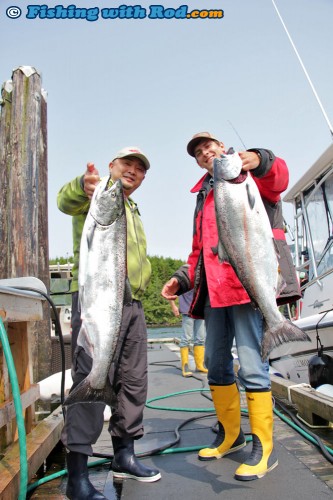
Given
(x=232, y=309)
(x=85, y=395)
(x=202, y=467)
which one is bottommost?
(x=202, y=467)

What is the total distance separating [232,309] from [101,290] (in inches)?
45.6

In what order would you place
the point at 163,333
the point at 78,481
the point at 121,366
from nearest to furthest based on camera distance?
the point at 78,481 < the point at 121,366 < the point at 163,333

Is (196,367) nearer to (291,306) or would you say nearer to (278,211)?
(291,306)

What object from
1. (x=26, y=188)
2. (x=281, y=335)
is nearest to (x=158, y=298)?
(x=26, y=188)

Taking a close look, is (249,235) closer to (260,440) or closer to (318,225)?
(260,440)

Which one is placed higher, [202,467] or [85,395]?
[85,395]

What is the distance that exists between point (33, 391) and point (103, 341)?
137 cm

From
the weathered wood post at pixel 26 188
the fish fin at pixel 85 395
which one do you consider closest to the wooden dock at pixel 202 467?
the fish fin at pixel 85 395

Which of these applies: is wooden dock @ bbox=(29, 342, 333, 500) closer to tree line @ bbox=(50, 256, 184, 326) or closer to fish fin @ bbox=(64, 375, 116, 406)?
fish fin @ bbox=(64, 375, 116, 406)

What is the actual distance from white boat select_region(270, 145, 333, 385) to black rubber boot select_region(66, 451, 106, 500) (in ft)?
13.2

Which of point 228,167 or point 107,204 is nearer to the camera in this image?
point 107,204

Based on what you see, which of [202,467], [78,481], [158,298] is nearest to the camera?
[78,481]

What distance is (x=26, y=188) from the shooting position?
4980mm

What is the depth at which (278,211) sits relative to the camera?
335cm
